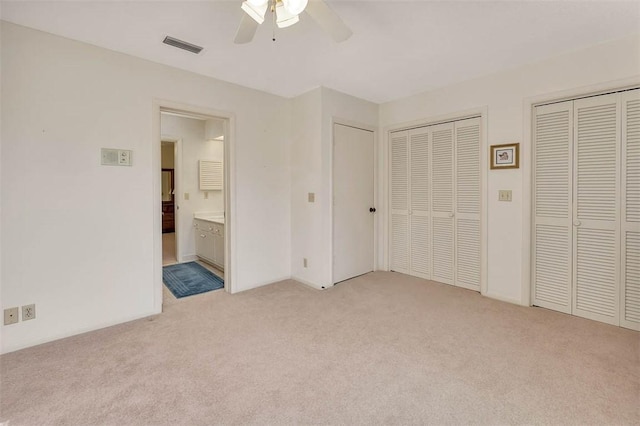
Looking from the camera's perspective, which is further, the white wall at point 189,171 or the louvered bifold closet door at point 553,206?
the white wall at point 189,171

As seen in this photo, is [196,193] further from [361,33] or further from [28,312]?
[361,33]

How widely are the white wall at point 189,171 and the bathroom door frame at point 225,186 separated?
1.80 metres

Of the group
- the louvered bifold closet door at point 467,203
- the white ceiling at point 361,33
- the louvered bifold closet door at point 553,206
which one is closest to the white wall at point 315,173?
the white ceiling at point 361,33

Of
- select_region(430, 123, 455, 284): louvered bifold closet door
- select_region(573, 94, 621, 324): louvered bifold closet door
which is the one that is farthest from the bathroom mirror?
select_region(573, 94, 621, 324): louvered bifold closet door

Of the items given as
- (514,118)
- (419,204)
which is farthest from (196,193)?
(514,118)

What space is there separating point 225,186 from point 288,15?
7.20 feet

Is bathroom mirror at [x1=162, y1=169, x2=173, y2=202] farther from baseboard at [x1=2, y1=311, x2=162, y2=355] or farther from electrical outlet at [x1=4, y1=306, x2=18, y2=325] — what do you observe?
electrical outlet at [x1=4, y1=306, x2=18, y2=325]

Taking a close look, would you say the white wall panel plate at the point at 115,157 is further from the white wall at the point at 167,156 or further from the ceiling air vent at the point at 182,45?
the white wall at the point at 167,156

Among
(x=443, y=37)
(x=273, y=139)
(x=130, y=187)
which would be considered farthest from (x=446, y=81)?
(x=130, y=187)

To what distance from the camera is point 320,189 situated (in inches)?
140

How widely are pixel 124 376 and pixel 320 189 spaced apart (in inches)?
96.3

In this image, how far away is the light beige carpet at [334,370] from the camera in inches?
62.7

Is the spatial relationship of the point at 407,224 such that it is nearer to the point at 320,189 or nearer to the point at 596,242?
the point at 320,189

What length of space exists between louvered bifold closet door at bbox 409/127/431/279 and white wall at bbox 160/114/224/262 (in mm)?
3371
